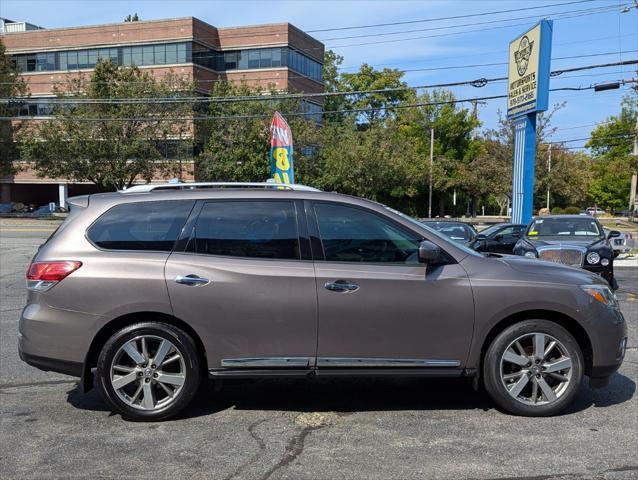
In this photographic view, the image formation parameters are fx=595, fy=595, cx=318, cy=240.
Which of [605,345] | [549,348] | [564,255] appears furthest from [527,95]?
[549,348]

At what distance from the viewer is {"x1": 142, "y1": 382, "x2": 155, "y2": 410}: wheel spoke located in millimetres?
4582

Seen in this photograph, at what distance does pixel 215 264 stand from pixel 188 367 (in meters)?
0.81

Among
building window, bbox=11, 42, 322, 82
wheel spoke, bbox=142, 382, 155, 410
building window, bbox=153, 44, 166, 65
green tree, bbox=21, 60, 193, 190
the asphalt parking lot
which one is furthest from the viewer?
building window, bbox=153, 44, 166, 65

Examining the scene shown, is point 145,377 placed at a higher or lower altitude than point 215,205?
lower

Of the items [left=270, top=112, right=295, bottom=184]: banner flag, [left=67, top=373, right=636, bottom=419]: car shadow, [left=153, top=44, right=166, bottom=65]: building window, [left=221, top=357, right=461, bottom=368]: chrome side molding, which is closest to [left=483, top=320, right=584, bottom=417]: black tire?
[left=67, top=373, right=636, bottom=419]: car shadow

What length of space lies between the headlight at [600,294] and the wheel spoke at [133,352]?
11.4ft

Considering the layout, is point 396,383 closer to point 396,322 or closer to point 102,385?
point 396,322

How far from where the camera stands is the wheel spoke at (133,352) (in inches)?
179

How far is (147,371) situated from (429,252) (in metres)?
2.34

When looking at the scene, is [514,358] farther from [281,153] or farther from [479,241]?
[281,153]

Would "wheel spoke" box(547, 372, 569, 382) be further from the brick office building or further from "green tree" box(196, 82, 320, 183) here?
the brick office building

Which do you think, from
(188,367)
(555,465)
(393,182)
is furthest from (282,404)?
(393,182)

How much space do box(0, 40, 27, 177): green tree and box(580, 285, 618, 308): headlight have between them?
47.4 meters

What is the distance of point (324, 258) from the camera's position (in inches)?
182
